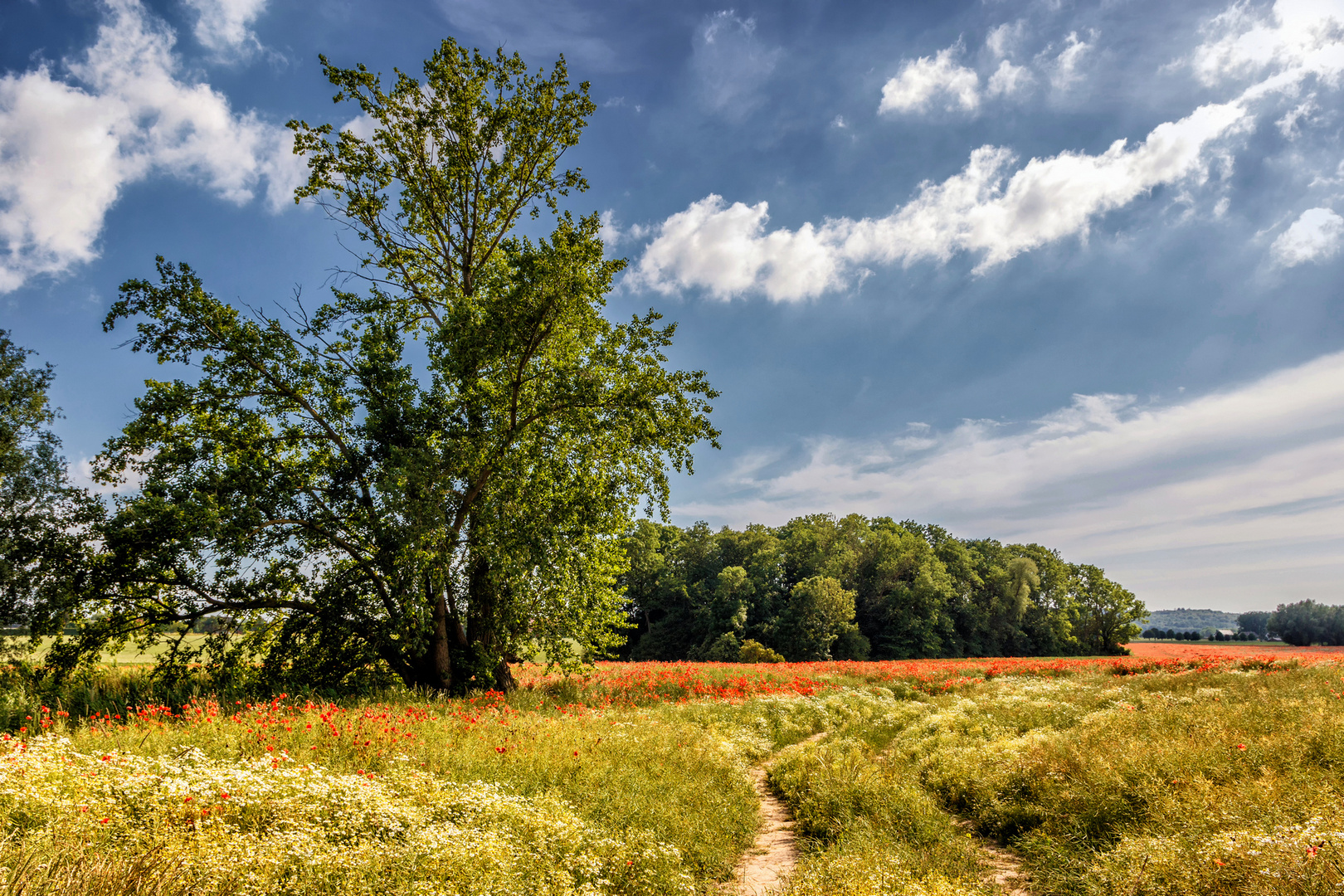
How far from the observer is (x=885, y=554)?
194 ft

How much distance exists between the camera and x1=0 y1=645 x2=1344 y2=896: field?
455cm

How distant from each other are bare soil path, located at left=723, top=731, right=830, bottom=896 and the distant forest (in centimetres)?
3859

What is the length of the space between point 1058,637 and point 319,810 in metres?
66.0

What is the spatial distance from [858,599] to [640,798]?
181 ft

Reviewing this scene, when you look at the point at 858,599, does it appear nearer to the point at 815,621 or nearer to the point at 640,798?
the point at 815,621

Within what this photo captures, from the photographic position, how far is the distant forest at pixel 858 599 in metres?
49.9

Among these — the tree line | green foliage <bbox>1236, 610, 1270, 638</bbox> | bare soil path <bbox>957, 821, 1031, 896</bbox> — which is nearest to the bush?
the tree line

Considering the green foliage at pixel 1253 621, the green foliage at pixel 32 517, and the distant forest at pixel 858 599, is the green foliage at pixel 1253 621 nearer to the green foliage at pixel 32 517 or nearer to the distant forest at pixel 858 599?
the distant forest at pixel 858 599

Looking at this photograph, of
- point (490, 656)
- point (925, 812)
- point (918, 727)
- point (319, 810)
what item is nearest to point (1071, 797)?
point (925, 812)

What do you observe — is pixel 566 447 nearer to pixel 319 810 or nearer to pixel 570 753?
pixel 570 753

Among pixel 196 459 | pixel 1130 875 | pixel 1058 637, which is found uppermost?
pixel 196 459

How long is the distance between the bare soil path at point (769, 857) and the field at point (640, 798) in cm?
15

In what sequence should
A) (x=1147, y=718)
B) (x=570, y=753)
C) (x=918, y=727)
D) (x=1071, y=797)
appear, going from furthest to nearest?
(x=918, y=727) → (x=1147, y=718) → (x=570, y=753) → (x=1071, y=797)

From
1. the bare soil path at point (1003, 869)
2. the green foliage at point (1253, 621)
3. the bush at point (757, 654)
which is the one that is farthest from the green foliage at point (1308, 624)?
the bare soil path at point (1003, 869)
